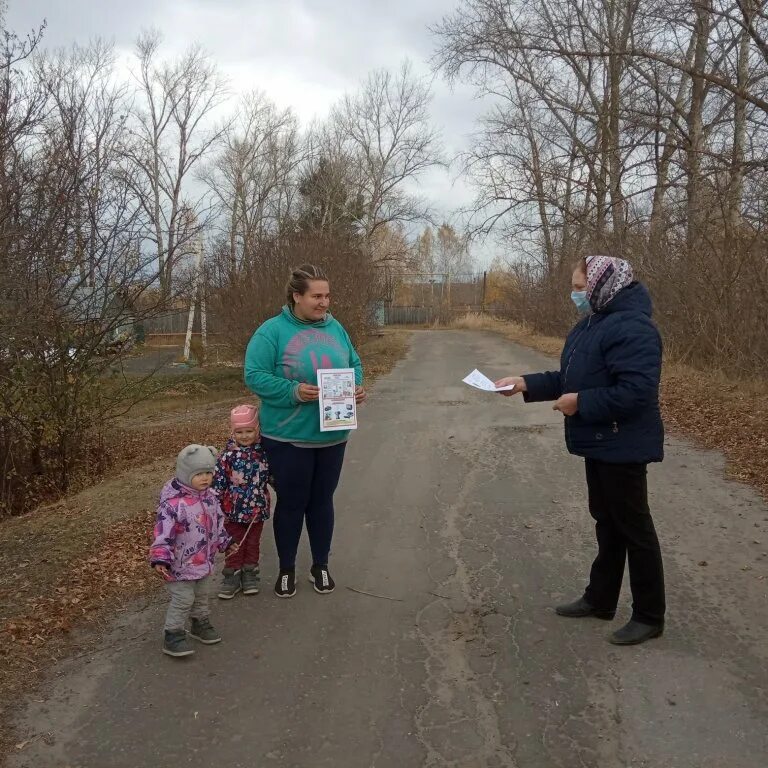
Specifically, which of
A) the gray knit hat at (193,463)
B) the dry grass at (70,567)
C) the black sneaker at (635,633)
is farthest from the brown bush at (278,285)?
the black sneaker at (635,633)

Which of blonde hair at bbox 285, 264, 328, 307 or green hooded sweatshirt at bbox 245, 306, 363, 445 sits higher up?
blonde hair at bbox 285, 264, 328, 307

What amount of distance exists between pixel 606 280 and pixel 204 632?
275 cm

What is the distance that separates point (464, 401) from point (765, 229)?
568 cm

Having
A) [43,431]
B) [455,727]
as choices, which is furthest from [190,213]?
[455,727]

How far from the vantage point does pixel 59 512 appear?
6.40 metres

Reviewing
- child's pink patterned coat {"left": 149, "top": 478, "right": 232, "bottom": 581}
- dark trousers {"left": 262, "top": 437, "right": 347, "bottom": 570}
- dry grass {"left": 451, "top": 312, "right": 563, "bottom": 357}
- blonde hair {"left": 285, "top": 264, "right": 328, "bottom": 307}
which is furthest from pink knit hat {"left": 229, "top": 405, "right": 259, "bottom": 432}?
dry grass {"left": 451, "top": 312, "right": 563, "bottom": 357}

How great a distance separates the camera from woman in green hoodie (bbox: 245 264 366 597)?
398 centimetres

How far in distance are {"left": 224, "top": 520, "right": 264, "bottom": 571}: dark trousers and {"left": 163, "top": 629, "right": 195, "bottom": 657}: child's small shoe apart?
73cm

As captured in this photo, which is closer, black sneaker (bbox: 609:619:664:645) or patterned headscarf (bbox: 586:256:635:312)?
patterned headscarf (bbox: 586:256:635:312)

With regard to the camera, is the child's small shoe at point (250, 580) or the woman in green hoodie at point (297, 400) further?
the child's small shoe at point (250, 580)

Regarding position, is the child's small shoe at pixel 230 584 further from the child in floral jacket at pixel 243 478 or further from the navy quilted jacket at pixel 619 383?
the navy quilted jacket at pixel 619 383

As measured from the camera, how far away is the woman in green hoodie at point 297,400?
3.98 m

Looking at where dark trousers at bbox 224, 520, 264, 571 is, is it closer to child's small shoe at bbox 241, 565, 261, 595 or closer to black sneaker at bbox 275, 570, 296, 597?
child's small shoe at bbox 241, 565, 261, 595

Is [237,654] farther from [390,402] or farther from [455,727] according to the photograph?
[390,402]
